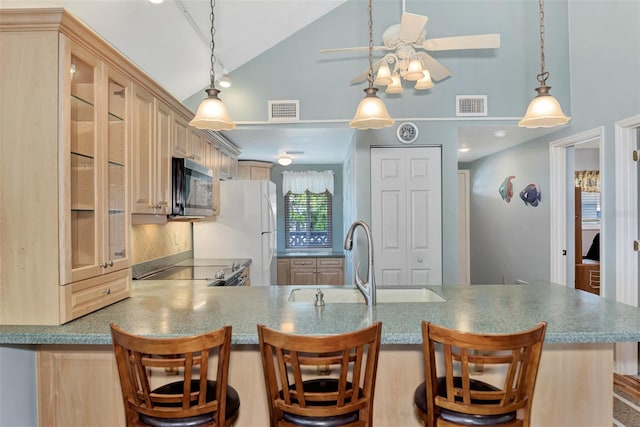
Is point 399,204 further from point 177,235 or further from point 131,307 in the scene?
point 131,307

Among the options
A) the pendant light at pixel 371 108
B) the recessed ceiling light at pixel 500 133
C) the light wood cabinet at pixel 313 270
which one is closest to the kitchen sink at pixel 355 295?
the pendant light at pixel 371 108

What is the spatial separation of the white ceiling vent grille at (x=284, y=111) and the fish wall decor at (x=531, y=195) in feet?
9.43

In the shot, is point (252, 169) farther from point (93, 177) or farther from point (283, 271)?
point (93, 177)

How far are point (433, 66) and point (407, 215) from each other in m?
1.55

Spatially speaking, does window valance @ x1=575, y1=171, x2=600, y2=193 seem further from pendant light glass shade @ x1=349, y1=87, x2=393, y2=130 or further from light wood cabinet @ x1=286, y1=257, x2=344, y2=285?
pendant light glass shade @ x1=349, y1=87, x2=393, y2=130

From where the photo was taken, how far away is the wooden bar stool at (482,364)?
1.14 m

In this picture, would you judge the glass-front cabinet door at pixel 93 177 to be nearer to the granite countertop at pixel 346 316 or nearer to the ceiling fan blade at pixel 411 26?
the granite countertop at pixel 346 316

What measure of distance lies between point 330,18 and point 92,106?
9.18 ft

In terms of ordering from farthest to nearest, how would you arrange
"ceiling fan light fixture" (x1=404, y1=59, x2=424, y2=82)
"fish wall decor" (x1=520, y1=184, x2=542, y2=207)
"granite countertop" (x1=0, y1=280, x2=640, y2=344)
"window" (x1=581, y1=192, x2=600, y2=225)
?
1. "window" (x1=581, y1=192, x2=600, y2=225)
2. "fish wall decor" (x1=520, y1=184, x2=542, y2=207)
3. "ceiling fan light fixture" (x1=404, y1=59, x2=424, y2=82)
4. "granite countertop" (x1=0, y1=280, x2=640, y2=344)

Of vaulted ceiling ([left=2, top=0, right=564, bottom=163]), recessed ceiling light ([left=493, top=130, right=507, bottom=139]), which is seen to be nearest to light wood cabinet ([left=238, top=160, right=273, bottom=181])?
vaulted ceiling ([left=2, top=0, right=564, bottom=163])

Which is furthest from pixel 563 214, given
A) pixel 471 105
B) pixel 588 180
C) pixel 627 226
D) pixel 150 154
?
pixel 150 154

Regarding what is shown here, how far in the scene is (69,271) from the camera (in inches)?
58.5

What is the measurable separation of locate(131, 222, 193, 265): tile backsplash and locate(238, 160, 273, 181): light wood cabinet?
1.83 meters

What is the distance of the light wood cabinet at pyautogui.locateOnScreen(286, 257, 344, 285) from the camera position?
229 inches
